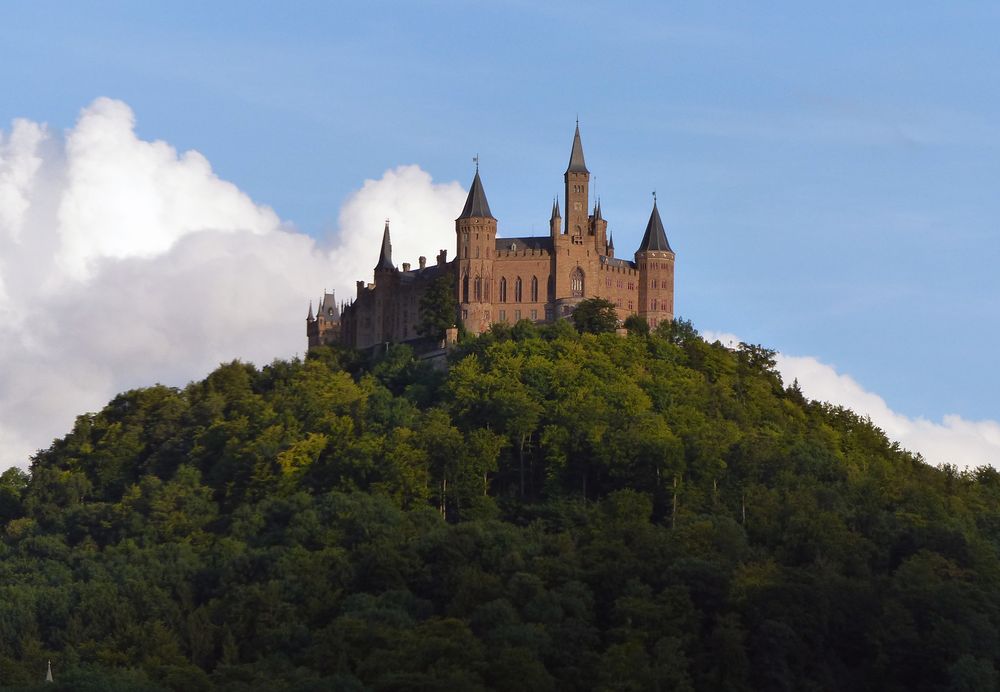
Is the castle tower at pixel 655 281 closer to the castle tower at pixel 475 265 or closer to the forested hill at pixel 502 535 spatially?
A: the forested hill at pixel 502 535

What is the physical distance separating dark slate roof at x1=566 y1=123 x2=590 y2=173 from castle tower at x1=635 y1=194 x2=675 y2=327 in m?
5.68

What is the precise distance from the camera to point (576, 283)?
13250 centimetres

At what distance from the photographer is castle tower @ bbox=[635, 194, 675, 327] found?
134m

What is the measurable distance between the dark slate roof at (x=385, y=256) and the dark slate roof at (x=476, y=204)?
7142 millimetres

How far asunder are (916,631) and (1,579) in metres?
45.3

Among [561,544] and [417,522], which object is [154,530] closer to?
[417,522]

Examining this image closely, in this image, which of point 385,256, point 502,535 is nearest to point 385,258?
point 385,256

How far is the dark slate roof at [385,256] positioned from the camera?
139637 mm

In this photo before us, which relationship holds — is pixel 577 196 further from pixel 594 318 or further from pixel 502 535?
pixel 502 535

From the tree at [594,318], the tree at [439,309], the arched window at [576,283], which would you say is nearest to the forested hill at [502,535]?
the tree at [594,318]

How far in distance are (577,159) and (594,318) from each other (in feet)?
37.3

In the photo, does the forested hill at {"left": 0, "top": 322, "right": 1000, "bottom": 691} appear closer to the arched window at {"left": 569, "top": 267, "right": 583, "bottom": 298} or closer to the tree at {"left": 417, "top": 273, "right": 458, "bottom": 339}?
the tree at {"left": 417, "top": 273, "right": 458, "bottom": 339}

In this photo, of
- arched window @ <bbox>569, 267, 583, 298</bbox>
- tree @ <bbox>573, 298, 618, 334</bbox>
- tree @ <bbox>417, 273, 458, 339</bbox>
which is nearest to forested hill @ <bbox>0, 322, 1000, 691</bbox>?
tree @ <bbox>573, 298, 618, 334</bbox>

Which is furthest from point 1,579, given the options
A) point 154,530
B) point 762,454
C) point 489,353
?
point 762,454
